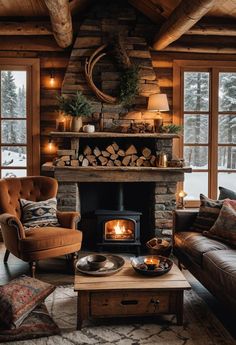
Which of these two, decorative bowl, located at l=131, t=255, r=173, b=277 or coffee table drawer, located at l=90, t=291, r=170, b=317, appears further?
decorative bowl, located at l=131, t=255, r=173, b=277

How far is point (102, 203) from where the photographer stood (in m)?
5.57

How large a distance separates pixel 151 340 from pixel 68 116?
10.2ft

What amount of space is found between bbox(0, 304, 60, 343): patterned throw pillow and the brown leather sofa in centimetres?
128

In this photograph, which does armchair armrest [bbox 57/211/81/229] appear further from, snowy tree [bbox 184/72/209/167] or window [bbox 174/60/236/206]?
snowy tree [bbox 184/72/209/167]

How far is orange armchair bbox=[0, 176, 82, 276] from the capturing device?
155 inches

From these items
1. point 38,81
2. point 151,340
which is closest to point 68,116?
point 38,81

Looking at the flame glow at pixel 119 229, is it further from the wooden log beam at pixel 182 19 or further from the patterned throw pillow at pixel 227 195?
the wooden log beam at pixel 182 19

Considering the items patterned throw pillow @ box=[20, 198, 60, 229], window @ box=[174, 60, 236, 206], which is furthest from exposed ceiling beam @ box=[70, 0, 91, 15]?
patterned throw pillow @ box=[20, 198, 60, 229]

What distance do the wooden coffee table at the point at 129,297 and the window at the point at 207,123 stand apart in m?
2.77

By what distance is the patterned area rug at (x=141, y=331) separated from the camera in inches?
113

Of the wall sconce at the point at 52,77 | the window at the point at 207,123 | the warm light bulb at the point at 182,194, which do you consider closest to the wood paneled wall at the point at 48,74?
the wall sconce at the point at 52,77

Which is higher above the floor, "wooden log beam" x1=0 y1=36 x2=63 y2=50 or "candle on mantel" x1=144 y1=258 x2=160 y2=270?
"wooden log beam" x1=0 y1=36 x2=63 y2=50

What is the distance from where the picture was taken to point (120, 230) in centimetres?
512

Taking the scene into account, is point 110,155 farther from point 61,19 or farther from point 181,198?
point 61,19
